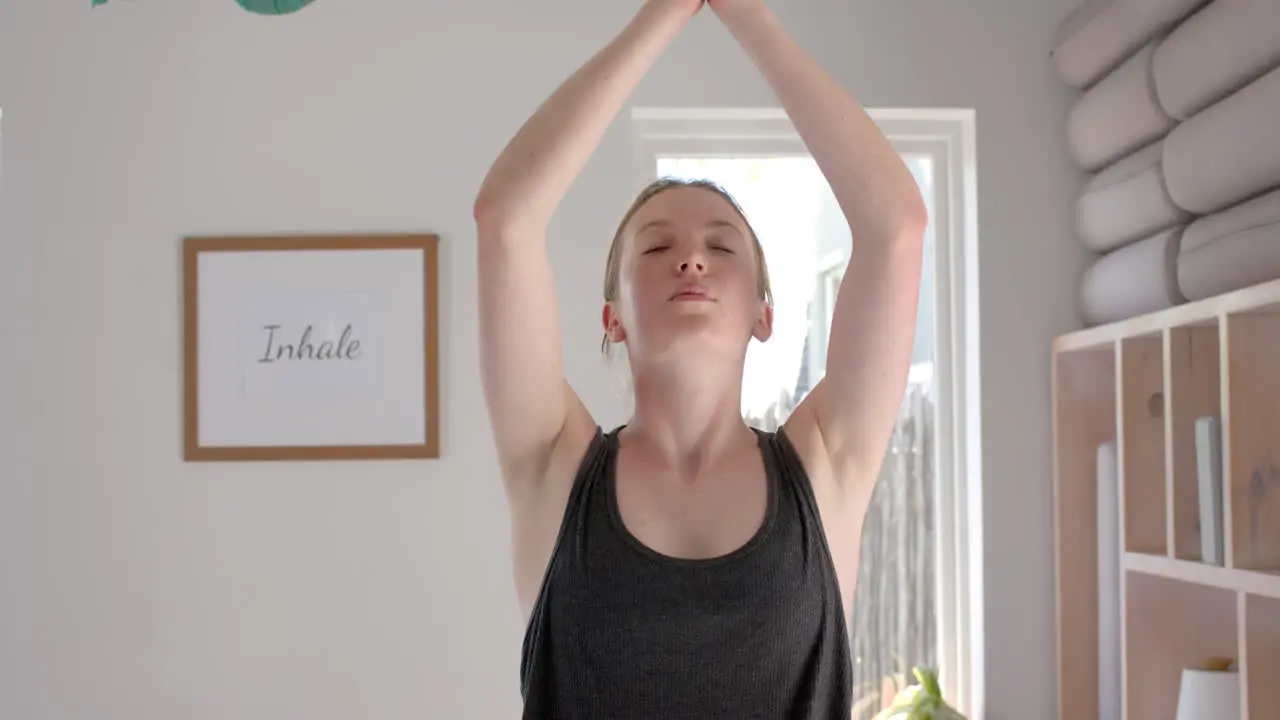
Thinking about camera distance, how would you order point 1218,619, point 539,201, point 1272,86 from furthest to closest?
point 1218,619 → point 1272,86 → point 539,201

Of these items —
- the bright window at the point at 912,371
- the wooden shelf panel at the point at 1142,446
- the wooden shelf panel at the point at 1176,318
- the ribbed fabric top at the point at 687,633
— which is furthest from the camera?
the bright window at the point at 912,371

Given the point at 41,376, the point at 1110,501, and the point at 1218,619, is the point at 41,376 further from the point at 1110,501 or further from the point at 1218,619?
the point at 1218,619

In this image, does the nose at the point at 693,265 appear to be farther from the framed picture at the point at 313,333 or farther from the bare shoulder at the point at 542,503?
the framed picture at the point at 313,333

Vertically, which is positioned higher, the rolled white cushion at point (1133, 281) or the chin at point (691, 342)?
the rolled white cushion at point (1133, 281)

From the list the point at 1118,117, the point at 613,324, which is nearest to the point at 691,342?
the point at 613,324

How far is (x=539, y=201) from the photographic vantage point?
117 centimetres

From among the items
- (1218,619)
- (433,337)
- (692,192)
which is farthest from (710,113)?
(692,192)

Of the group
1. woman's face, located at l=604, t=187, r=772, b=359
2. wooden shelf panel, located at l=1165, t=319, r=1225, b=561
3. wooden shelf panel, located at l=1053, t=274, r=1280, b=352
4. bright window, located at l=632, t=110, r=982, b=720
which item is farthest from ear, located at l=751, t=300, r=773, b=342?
bright window, located at l=632, t=110, r=982, b=720

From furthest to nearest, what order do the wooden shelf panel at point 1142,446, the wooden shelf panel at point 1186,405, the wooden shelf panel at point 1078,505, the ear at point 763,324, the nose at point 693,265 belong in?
the wooden shelf panel at point 1078,505 → the wooden shelf panel at point 1142,446 → the wooden shelf panel at point 1186,405 → the ear at point 763,324 → the nose at point 693,265

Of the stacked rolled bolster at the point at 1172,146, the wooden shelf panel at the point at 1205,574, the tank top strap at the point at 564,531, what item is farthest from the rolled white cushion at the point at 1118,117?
the tank top strap at the point at 564,531

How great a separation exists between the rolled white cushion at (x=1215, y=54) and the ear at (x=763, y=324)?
113 cm

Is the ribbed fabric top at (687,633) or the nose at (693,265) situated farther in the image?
the nose at (693,265)

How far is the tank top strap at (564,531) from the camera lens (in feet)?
3.76

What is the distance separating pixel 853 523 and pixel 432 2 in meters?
2.06
